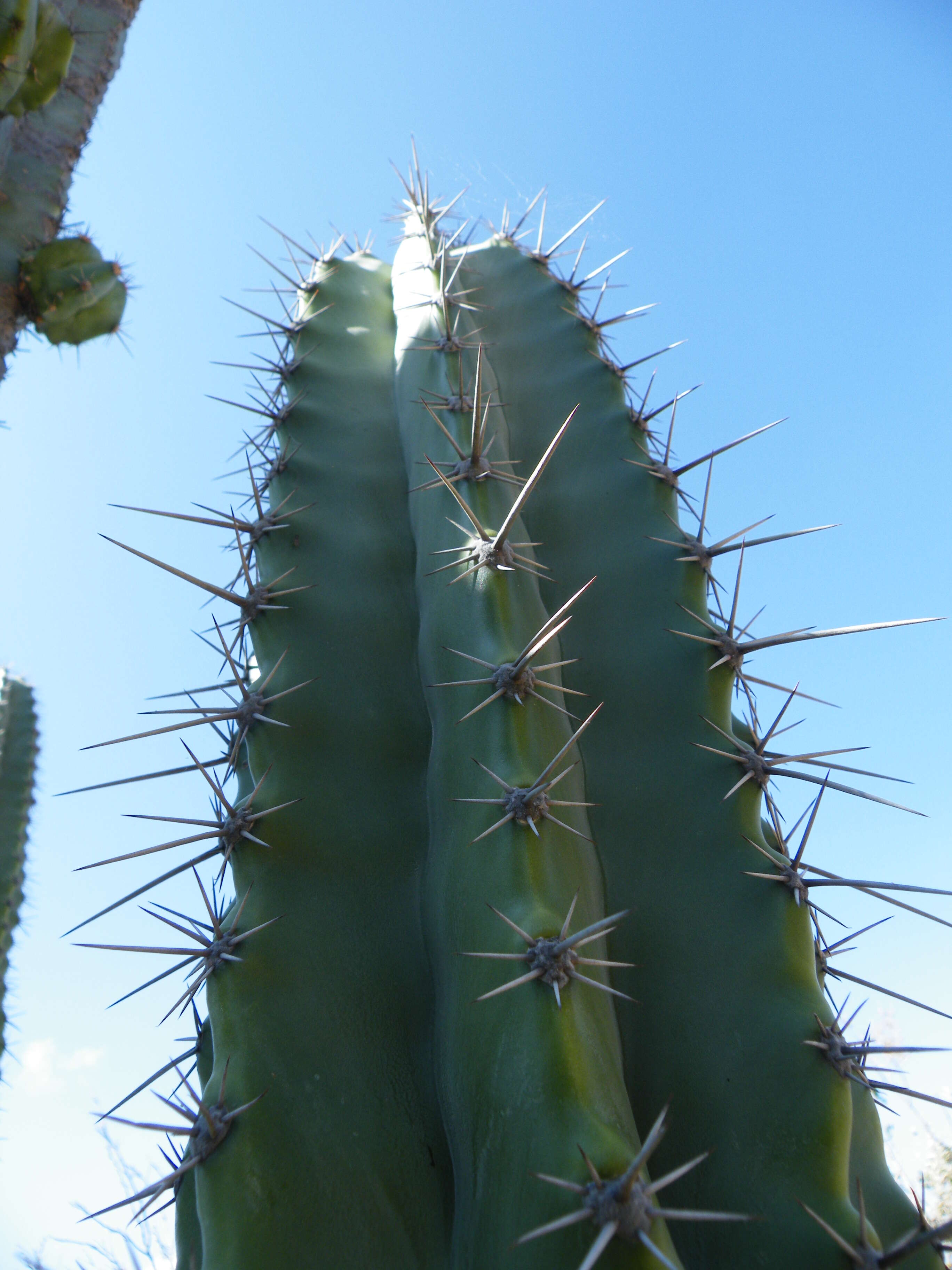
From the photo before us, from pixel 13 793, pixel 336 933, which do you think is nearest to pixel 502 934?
pixel 336 933

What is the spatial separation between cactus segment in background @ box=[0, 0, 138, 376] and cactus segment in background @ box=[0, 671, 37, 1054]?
1.83m

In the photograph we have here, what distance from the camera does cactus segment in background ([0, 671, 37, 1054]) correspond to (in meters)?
3.17

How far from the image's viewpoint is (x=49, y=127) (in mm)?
2787

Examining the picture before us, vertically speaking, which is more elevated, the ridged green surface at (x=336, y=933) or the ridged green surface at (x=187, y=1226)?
the ridged green surface at (x=336, y=933)

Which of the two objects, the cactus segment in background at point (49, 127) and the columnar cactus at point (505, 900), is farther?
the cactus segment in background at point (49, 127)

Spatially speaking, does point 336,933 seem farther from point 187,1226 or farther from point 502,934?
point 187,1226

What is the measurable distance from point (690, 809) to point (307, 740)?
0.71 metres

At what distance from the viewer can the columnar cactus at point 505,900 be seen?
1065 mm

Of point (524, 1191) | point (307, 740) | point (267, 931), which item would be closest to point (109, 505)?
point (307, 740)

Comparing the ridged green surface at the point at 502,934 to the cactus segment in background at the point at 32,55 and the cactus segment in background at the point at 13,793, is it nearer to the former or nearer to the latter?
the cactus segment in background at the point at 32,55

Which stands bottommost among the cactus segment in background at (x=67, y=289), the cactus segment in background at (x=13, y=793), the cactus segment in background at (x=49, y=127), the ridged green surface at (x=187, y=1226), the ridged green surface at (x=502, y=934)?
the ridged green surface at (x=187, y=1226)

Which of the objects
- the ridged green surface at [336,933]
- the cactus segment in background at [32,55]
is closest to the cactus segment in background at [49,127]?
the cactus segment in background at [32,55]

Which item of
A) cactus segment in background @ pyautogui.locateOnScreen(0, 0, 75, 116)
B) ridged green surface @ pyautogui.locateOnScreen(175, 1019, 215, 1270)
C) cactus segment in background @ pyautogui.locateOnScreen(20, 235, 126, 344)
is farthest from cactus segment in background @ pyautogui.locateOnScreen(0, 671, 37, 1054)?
cactus segment in background @ pyautogui.locateOnScreen(0, 0, 75, 116)

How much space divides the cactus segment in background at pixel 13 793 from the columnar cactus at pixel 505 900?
2139 millimetres
